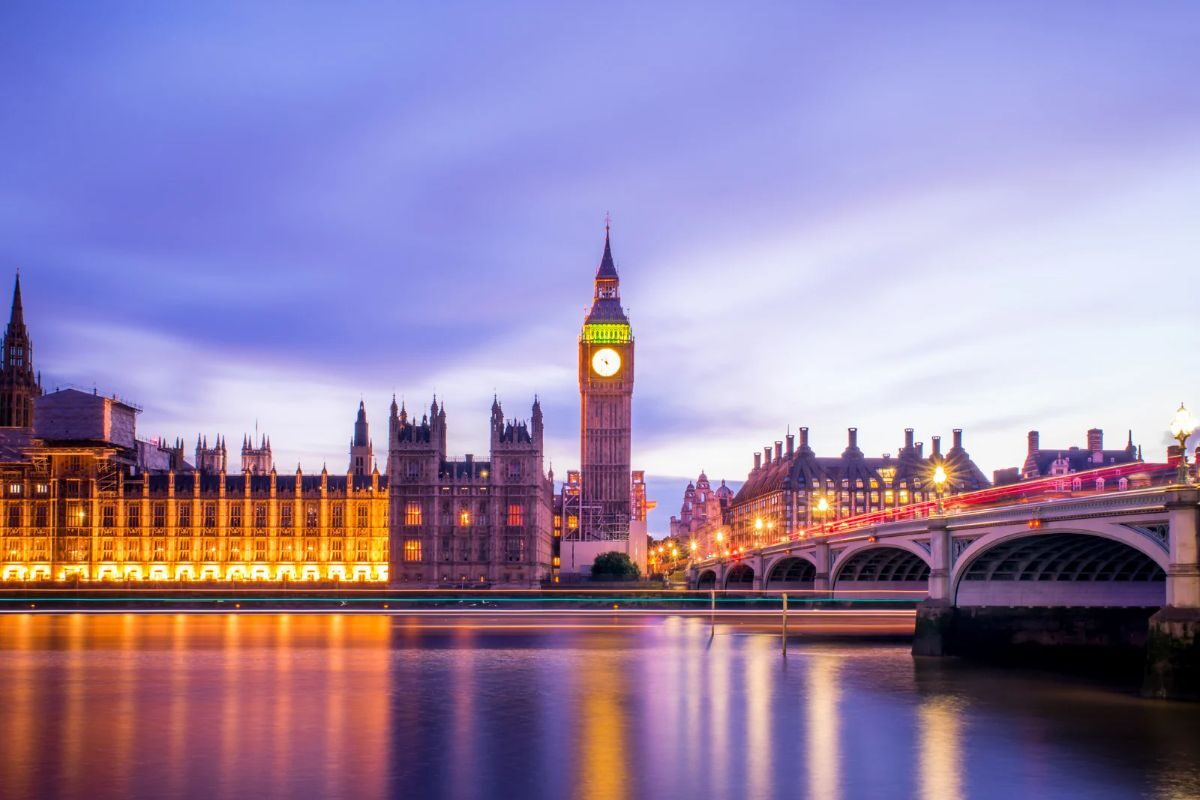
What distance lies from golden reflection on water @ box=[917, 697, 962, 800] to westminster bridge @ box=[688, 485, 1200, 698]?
19.0 ft

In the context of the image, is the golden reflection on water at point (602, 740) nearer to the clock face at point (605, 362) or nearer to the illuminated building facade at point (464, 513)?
the illuminated building facade at point (464, 513)

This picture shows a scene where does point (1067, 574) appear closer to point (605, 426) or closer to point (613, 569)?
point (613, 569)

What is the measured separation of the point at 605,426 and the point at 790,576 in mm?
57738

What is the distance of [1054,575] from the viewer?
171 feet

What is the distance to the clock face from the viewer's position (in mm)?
160625

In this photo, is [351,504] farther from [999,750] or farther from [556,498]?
[999,750]

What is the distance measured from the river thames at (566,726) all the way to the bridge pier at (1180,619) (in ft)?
2.93

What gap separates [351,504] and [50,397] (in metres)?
32.7

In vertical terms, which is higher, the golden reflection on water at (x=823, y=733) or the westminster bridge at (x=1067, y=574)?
the westminster bridge at (x=1067, y=574)

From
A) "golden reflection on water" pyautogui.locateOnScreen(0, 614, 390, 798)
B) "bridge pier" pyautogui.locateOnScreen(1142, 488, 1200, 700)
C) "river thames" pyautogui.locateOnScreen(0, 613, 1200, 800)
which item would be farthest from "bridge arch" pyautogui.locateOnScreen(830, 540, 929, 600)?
"golden reflection on water" pyautogui.locateOnScreen(0, 614, 390, 798)

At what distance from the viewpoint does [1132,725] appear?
1282 inches

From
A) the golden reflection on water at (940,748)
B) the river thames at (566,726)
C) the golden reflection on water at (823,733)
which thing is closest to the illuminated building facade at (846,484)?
the river thames at (566,726)

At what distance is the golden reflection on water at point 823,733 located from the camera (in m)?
25.5

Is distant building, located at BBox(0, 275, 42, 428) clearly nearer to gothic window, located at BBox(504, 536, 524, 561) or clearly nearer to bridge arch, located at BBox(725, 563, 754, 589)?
gothic window, located at BBox(504, 536, 524, 561)
